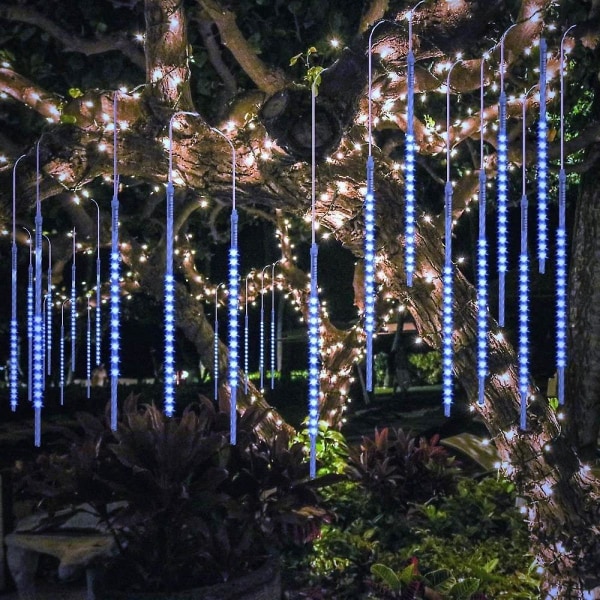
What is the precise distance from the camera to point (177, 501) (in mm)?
4598

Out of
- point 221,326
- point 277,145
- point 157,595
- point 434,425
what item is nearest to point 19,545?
point 157,595

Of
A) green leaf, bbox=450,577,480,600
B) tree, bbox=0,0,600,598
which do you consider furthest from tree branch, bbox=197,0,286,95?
green leaf, bbox=450,577,480,600

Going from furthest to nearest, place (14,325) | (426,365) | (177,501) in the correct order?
(426,365) < (14,325) < (177,501)

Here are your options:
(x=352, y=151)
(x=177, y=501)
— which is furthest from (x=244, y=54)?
(x=177, y=501)

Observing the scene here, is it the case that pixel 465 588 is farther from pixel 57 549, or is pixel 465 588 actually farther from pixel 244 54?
pixel 244 54

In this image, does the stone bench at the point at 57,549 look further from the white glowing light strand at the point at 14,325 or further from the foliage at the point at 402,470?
the foliage at the point at 402,470

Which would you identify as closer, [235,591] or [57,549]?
[235,591]

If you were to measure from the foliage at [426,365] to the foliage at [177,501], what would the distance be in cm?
1487

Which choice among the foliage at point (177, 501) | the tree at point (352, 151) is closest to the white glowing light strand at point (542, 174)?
the tree at point (352, 151)

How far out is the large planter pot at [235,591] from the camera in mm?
4344

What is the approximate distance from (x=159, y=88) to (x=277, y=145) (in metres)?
1.00

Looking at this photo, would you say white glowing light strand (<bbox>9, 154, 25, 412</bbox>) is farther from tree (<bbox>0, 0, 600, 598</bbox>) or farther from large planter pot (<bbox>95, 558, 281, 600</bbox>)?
large planter pot (<bbox>95, 558, 281, 600</bbox>)

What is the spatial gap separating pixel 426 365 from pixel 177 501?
15.8 meters

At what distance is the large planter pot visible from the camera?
4.34 m
